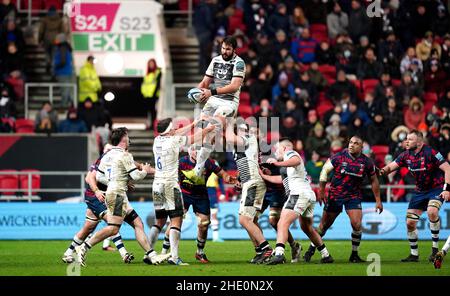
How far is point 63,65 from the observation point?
32812 millimetres

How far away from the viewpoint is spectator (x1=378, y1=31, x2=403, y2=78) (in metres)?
32.9

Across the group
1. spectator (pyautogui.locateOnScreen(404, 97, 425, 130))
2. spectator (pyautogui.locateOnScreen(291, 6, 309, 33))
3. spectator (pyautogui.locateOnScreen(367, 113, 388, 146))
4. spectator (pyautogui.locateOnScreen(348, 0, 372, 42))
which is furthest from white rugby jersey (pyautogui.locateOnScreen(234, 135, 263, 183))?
spectator (pyautogui.locateOnScreen(348, 0, 372, 42))

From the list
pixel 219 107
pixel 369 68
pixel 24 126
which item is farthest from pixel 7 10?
pixel 219 107

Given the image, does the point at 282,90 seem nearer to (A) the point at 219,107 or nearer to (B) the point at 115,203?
(A) the point at 219,107

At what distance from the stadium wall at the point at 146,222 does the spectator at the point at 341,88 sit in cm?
485

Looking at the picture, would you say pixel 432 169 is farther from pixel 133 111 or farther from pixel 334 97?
pixel 133 111

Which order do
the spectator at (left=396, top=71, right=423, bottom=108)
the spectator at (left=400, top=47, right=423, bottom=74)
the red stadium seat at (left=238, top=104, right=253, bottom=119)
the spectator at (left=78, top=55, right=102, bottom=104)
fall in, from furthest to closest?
the spectator at (left=400, top=47, right=423, bottom=74), the spectator at (left=78, top=55, right=102, bottom=104), the spectator at (left=396, top=71, right=423, bottom=108), the red stadium seat at (left=238, top=104, right=253, bottom=119)

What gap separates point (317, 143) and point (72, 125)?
21.3ft

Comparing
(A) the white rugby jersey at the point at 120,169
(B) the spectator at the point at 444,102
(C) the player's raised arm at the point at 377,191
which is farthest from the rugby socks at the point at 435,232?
(B) the spectator at the point at 444,102

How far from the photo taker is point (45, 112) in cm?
3039

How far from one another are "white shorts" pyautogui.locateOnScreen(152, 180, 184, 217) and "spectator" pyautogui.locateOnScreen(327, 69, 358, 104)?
13446mm

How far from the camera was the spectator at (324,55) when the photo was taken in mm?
33344

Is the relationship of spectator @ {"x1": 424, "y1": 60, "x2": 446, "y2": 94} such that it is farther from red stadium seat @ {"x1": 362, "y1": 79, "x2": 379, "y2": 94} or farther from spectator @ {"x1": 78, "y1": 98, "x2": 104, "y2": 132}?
spectator @ {"x1": 78, "y1": 98, "x2": 104, "y2": 132}

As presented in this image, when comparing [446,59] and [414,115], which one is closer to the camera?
[414,115]
